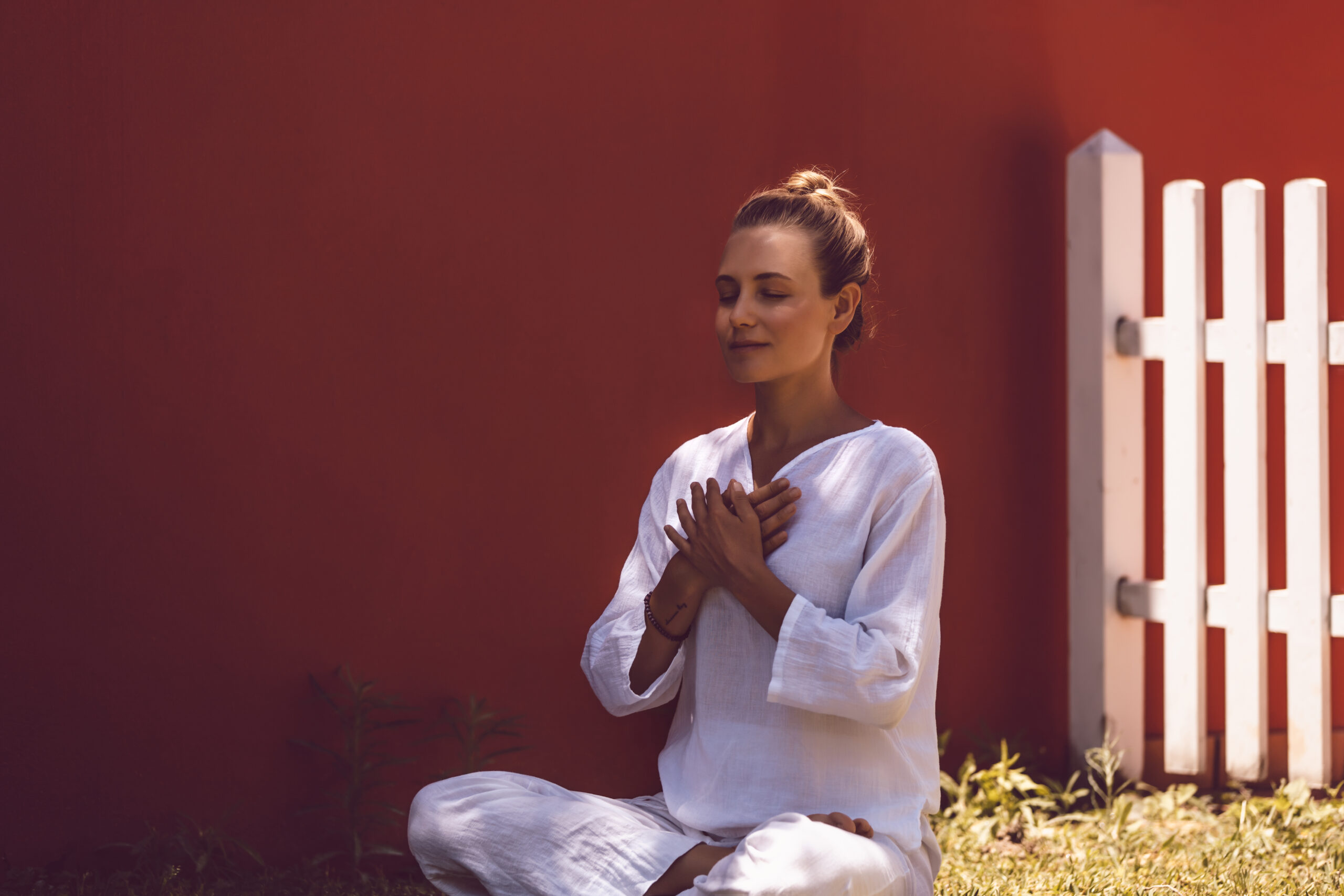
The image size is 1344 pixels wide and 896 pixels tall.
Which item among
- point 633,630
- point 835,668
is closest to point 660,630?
point 633,630

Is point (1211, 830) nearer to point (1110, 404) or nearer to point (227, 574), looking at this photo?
point (1110, 404)

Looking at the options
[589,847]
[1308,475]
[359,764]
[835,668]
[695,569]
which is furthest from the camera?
[1308,475]

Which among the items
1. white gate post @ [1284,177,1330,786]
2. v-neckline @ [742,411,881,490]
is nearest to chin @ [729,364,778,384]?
v-neckline @ [742,411,881,490]

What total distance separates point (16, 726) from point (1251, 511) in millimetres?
3441

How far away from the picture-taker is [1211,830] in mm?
3836

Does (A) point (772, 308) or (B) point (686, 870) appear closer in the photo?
(B) point (686, 870)

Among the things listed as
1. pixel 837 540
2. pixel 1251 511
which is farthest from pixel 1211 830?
pixel 837 540

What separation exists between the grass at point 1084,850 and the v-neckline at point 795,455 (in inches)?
47.8

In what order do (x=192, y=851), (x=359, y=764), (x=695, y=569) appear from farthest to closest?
1. (x=359, y=764)
2. (x=192, y=851)
3. (x=695, y=569)

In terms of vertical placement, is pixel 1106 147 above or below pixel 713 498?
above

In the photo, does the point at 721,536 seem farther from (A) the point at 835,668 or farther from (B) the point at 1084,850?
(B) the point at 1084,850

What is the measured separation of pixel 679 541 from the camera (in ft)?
8.53

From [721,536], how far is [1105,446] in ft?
6.55

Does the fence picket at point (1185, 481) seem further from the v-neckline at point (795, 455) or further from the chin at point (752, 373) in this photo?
the chin at point (752, 373)
